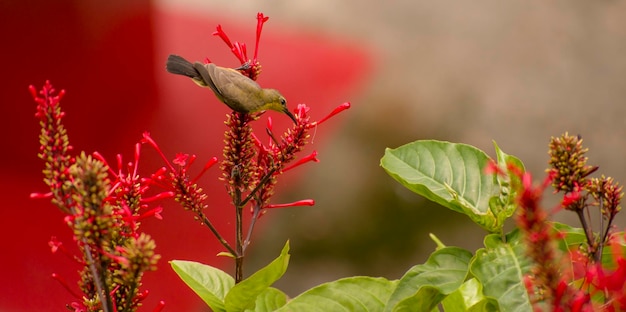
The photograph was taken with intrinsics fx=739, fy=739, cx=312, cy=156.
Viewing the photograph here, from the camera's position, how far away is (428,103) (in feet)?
5.54

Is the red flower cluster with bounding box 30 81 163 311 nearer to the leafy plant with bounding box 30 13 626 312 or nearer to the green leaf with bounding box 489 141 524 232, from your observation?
the leafy plant with bounding box 30 13 626 312

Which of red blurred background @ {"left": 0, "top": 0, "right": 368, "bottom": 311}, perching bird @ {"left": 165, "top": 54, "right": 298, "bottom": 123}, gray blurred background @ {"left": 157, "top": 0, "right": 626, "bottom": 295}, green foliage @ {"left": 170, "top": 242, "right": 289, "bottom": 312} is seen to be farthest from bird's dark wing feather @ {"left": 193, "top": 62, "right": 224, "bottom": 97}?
gray blurred background @ {"left": 157, "top": 0, "right": 626, "bottom": 295}

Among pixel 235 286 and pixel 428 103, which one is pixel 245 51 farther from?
pixel 428 103

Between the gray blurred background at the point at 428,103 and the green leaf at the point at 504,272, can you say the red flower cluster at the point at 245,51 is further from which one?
the gray blurred background at the point at 428,103

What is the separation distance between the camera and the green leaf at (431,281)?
0.37m

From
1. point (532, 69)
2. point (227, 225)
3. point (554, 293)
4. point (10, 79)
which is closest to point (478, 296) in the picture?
point (554, 293)

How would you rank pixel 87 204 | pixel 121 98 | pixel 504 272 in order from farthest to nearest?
pixel 121 98, pixel 504 272, pixel 87 204

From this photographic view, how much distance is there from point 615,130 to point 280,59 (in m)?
0.76

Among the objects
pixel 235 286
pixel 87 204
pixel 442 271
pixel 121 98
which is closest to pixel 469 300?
pixel 442 271

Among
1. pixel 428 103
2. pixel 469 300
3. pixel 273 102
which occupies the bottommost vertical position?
pixel 469 300

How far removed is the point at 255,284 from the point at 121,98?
3.97ft

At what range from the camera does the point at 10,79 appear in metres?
1.40

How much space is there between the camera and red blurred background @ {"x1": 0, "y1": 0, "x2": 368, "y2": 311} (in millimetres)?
1367

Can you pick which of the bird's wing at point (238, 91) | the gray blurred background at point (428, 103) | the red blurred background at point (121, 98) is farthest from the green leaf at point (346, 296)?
the gray blurred background at point (428, 103)
